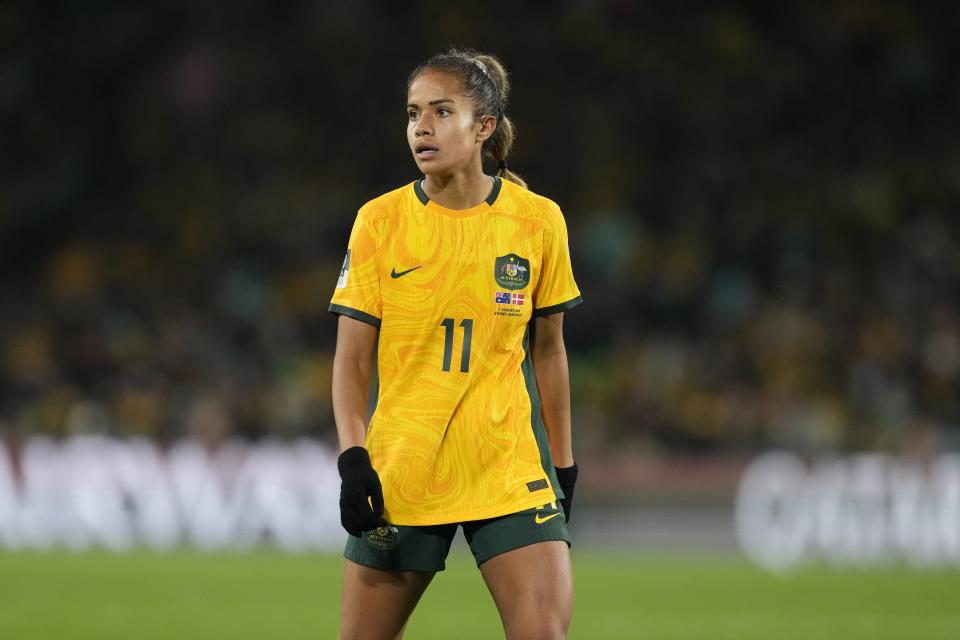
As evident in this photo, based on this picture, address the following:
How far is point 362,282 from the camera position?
421 cm

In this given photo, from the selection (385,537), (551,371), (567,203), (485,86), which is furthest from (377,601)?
(567,203)

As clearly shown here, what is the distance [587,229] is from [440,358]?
1355 centimetres

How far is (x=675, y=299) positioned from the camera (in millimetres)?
16938

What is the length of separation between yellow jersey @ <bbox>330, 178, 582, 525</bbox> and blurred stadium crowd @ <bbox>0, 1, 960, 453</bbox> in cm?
1076

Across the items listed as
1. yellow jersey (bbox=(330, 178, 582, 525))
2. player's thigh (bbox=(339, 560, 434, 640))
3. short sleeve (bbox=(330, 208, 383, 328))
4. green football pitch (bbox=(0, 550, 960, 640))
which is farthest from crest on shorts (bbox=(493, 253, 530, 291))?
green football pitch (bbox=(0, 550, 960, 640))

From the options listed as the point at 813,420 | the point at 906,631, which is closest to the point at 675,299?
the point at 813,420

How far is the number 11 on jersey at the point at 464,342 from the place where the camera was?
4207 millimetres

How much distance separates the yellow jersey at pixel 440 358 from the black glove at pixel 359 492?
116 mm

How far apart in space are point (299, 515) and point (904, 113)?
27.5 feet

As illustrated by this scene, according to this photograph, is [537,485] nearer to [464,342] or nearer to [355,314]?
[464,342]

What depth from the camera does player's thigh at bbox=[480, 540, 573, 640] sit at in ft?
13.4

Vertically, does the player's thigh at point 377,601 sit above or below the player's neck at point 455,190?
below

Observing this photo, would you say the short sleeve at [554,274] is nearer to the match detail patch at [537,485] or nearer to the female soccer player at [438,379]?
the female soccer player at [438,379]

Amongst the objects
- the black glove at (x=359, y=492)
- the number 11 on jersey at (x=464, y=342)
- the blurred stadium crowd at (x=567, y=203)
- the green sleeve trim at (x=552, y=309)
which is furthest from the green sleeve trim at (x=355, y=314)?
the blurred stadium crowd at (x=567, y=203)
